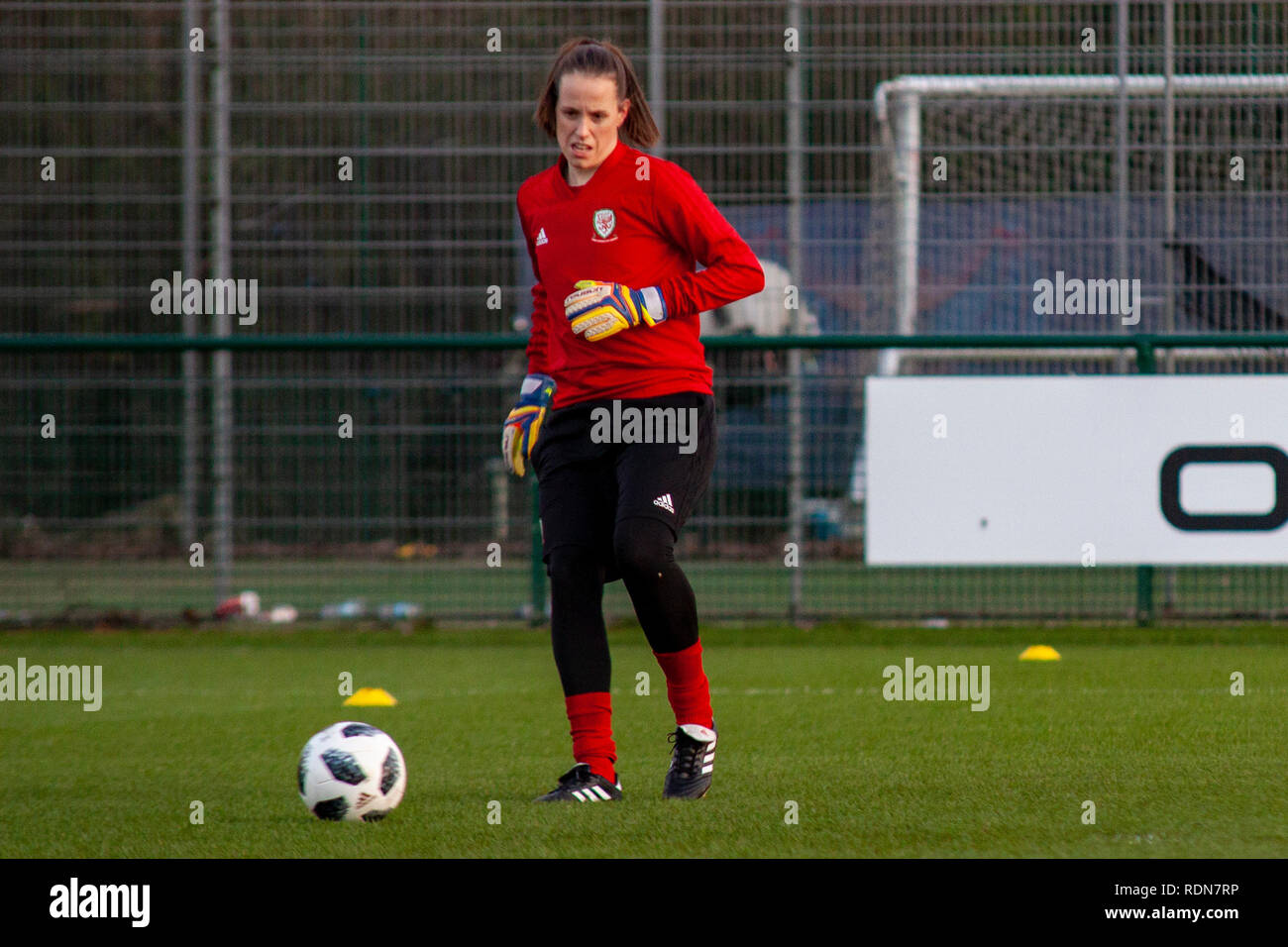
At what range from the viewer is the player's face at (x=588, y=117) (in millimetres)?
3869

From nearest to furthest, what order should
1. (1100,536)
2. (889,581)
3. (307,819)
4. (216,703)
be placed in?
(307,819) < (216,703) < (1100,536) < (889,581)

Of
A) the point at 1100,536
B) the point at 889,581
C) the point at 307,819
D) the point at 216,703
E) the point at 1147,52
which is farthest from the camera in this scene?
the point at 1147,52

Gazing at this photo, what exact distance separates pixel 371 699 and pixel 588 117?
2.92 m

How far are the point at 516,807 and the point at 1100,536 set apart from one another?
4.71 m

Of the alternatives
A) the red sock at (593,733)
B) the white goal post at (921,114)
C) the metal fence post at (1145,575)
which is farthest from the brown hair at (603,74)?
the white goal post at (921,114)

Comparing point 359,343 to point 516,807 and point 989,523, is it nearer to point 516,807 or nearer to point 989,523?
point 989,523

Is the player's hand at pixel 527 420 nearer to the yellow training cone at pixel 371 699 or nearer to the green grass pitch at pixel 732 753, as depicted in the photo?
the green grass pitch at pixel 732 753

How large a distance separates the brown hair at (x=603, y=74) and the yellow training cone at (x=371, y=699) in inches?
104

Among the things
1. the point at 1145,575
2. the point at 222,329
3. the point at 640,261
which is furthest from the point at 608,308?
the point at 222,329

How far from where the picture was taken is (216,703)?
6363 mm

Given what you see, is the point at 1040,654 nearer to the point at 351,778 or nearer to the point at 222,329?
the point at 351,778

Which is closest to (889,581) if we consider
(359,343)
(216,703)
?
(359,343)

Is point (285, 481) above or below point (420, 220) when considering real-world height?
below

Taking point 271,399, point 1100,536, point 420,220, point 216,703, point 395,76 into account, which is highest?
point 395,76
